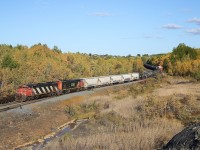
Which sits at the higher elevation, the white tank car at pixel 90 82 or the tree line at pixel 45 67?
the tree line at pixel 45 67

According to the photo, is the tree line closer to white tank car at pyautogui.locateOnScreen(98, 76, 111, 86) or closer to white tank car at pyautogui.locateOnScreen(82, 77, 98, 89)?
white tank car at pyautogui.locateOnScreen(82, 77, 98, 89)

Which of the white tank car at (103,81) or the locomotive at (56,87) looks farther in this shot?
the white tank car at (103,81)

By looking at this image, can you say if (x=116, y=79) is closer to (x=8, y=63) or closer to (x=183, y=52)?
(x=8, y=63)

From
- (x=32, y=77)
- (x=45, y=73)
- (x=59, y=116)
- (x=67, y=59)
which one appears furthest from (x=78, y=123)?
(x=67, y=59)

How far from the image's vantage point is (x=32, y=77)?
66.1m

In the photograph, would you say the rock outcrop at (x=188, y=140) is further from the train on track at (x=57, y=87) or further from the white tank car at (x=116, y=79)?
the white tank car at (x=116, y=79)

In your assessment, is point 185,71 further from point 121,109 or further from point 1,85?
point 121,109

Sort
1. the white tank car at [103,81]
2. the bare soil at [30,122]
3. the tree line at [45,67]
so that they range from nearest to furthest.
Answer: the bare soil at [30,122]
the tree line at [45,67]
the white tank car at [103,81]

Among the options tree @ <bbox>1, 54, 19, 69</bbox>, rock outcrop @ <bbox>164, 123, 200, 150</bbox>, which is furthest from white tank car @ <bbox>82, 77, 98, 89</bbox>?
rock outcrop @ <bbox>164, 123, 200, 150</bbox>

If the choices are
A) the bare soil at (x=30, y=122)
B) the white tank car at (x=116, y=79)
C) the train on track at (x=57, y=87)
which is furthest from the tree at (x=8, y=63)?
A: the bare soil at (x=30, y=122)

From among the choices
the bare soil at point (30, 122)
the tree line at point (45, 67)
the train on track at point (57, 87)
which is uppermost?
the tree line at point (45, 67)

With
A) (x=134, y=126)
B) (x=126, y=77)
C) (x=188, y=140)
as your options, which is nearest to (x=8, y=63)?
(x=126, y=77)

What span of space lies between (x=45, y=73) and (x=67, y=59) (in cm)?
5062

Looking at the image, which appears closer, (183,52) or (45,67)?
(45,67)
